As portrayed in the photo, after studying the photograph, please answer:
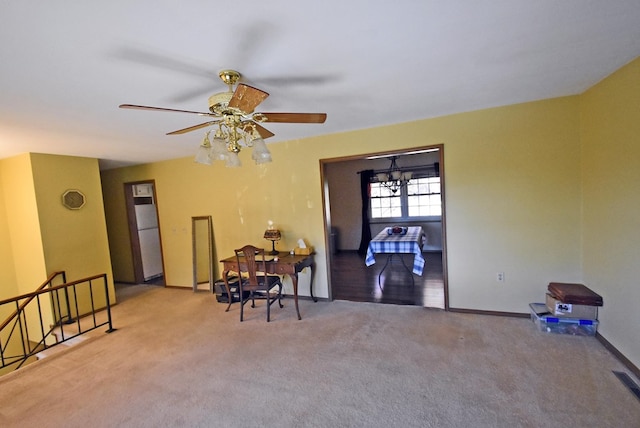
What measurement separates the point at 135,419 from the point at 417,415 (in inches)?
75.8

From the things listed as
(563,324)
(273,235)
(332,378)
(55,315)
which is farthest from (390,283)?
(55,315)

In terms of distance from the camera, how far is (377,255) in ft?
22.1

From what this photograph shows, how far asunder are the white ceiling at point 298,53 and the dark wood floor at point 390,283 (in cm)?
249

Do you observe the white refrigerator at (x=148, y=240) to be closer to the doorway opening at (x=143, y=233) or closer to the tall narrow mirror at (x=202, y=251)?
the doorway opening at (x=143, y=233)

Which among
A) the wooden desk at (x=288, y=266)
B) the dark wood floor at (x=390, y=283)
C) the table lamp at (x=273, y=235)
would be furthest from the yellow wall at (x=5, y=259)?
the dark wood floor at (x=390, y=283)

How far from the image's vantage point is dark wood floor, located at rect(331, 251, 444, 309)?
3.80 m

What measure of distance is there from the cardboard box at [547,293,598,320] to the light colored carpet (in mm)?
208

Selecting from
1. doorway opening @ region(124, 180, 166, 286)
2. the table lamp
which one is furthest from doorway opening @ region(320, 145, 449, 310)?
doorway opening @ region(124, 180, 166, 286)

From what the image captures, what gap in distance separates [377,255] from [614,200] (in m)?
4.72

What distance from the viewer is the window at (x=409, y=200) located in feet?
22.4

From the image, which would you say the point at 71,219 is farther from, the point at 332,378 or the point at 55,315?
the point at 332,378

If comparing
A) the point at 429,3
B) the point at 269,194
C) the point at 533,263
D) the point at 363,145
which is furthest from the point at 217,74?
the point at 533,263

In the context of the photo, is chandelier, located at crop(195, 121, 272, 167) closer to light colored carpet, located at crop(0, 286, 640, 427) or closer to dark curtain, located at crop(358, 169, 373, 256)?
light colored carpet, located at crop(0, 286, 640, 427)

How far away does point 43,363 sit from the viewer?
8.83 feet
